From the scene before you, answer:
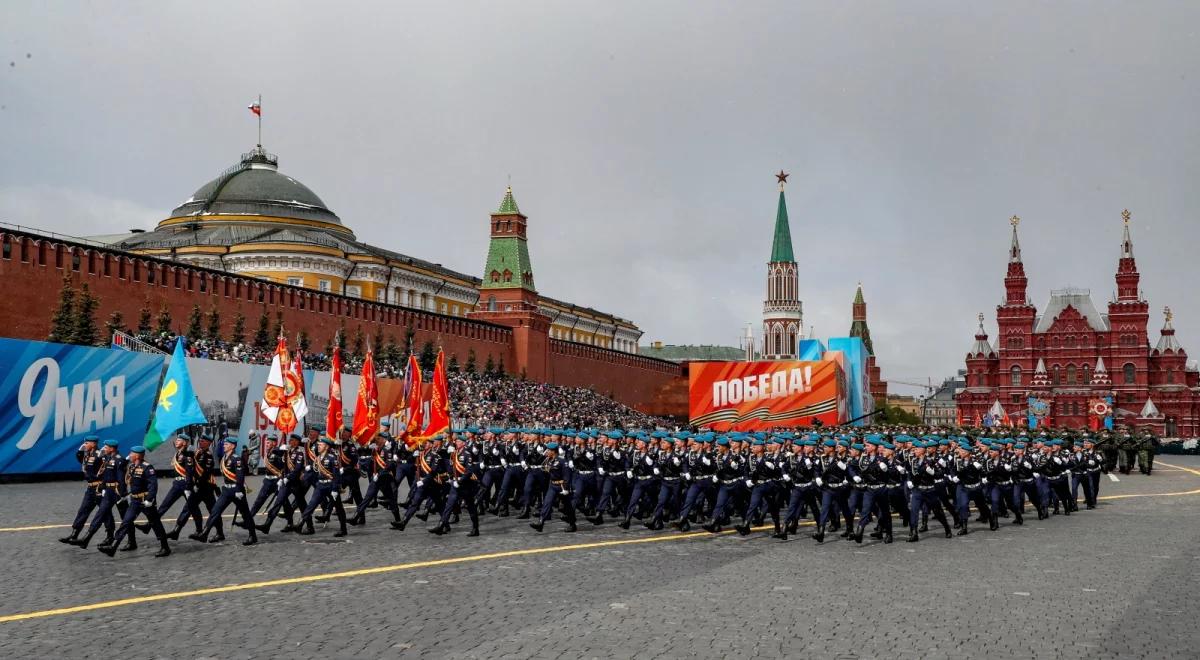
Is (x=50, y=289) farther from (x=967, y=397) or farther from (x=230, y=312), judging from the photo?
(x=967, y=397)

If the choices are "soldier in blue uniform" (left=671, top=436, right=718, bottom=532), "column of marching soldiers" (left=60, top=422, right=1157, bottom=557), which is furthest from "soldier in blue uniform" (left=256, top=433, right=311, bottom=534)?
"soldier in blue uniform" (left=671, top=436, right=718, bottom=532)

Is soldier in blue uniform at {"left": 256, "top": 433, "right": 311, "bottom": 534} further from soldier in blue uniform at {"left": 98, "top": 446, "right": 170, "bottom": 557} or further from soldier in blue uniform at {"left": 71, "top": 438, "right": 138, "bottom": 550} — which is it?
soldier in blue uniform at {"left": 71, "top": 438, "right": 138, "bottom": 550}

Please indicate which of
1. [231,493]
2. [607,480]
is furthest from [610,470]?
[231,493]

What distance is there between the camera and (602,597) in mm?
10633

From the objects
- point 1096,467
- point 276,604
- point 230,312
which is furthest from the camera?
point 230,312

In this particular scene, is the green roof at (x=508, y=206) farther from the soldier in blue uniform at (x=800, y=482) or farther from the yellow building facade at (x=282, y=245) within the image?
the soldier in blue uniform at (x=800, y=482)

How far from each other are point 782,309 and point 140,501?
354ft

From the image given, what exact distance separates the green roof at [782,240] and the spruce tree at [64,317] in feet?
307

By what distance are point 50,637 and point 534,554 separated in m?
6.50

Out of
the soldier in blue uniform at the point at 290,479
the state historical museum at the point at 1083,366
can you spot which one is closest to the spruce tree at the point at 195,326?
the soldier in blue uniform at the point at 290,479

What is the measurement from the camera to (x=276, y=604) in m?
9.98

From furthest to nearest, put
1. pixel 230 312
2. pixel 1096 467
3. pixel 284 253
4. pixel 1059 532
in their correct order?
pixel 284 253 → pixel 230 312 → pixel 1096 467 → pixel 1059 532

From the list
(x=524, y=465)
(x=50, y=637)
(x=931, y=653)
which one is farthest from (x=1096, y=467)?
(x=50, y=637)

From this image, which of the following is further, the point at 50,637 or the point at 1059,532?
the point at 1059,532
